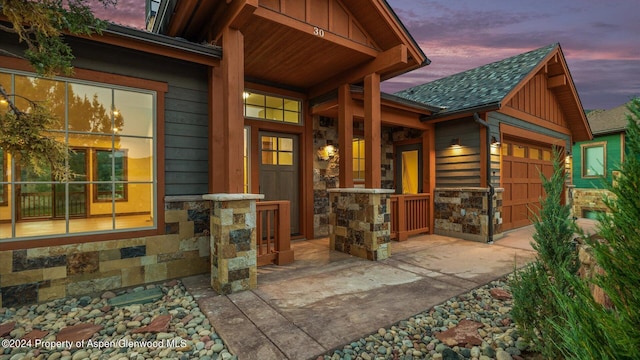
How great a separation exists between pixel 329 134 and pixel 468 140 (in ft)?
9.72

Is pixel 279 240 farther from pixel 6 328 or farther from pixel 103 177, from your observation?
pixel 103 177

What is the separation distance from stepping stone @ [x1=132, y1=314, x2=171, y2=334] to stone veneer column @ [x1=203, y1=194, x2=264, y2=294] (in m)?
0.64

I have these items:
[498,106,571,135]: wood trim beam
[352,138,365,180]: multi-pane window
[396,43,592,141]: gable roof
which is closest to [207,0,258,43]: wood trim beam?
[352,138,365,180]: multi-pane window

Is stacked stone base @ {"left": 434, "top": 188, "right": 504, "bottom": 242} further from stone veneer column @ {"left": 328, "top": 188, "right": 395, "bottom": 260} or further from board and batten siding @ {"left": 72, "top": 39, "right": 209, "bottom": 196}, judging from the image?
board and batten siding @ {"left": 72, "top": 39, "right": 209, "bottom": 196}

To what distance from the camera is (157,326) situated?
2385mm

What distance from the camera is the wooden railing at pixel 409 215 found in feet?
19.0

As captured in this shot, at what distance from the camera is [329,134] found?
6.15 metres

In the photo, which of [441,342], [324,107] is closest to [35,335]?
[441,342]

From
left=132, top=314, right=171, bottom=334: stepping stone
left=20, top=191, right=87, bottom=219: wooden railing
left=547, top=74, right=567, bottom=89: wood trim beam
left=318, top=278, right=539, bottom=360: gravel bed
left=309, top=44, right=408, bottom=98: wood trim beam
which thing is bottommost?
left=318, top=278, right=539, bottom=360: gravel bed

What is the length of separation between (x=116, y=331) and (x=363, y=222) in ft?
10.7

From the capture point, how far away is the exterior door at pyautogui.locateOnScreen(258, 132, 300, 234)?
5410mm

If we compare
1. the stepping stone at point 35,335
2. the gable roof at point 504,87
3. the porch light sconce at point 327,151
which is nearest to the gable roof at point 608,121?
the gable roof at point 504,87

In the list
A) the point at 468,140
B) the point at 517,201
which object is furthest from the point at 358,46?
the point at 517,201

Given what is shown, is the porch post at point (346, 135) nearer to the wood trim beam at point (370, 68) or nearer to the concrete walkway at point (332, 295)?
the wood trim beam at point (370, 68)
